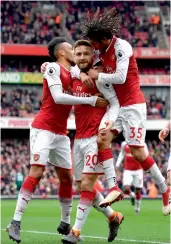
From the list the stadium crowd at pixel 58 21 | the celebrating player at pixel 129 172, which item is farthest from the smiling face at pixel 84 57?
the stadium crowd at pixel 58 21

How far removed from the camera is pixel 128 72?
407 inches

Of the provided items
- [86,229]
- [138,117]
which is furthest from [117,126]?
[86,229]

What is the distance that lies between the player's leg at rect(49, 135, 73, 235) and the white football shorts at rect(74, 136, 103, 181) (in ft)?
1.40

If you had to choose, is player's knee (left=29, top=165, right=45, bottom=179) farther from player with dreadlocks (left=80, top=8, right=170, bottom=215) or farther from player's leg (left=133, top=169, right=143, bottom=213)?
player's leg (left=133, top=169, right=143, bottom=213)

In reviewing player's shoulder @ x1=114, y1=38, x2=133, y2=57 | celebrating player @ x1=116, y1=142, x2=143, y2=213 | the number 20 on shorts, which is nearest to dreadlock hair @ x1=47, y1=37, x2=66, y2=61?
player's shoulder @ x1=114, y1=38, x2=133, y2=57

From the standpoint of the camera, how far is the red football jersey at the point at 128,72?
33.1ft

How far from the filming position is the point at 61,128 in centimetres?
1091

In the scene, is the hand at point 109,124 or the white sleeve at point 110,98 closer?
the hand at point 109,124

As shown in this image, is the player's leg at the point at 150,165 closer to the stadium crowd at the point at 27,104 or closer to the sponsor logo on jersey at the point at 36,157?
the sponsor logo on jersey at the point at 36,157

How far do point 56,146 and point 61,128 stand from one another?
0.91 feet

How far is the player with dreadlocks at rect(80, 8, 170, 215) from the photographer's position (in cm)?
1003

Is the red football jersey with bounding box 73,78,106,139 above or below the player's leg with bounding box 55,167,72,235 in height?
above

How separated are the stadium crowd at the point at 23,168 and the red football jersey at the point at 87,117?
24086 mm

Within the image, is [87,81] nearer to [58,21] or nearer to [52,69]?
[52,69]
